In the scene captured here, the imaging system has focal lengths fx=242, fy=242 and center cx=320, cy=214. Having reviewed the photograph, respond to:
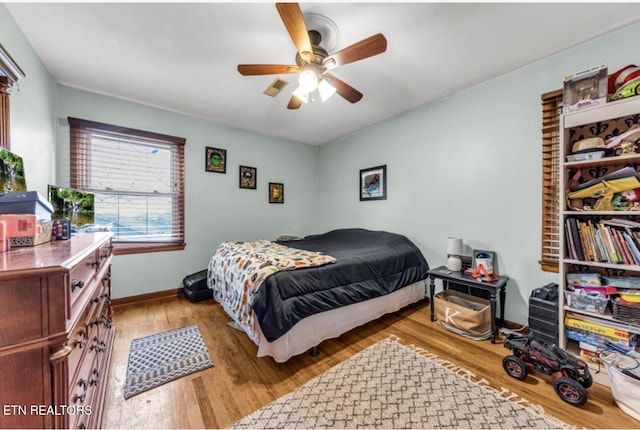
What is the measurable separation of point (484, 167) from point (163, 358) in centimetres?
352

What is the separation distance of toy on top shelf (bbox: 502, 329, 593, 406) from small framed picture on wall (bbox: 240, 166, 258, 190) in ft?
12.2

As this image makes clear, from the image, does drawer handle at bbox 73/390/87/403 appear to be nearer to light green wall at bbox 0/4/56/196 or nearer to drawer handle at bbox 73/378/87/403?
drawer handle at bbox 73/378/87/403

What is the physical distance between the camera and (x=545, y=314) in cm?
195

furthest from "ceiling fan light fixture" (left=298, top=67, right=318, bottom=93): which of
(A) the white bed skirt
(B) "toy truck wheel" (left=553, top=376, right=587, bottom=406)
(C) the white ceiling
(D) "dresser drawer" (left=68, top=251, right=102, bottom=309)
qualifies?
(B) "toy truck wheel" (left=553, top=376, right=587, bottom=406)

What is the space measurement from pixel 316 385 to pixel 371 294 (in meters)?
0.99

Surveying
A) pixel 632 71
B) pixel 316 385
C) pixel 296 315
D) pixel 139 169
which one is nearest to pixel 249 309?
pixel 296 315

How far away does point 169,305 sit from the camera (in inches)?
120

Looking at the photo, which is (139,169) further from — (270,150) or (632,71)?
(632,71)

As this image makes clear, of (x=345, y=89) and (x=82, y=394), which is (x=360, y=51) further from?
(x=82, y=394)

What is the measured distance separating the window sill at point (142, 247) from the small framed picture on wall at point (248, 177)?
1.29 metres

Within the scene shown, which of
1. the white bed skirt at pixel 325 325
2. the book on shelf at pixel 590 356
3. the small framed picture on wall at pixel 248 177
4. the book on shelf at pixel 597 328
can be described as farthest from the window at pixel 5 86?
the book on shelf at pixel 590 356

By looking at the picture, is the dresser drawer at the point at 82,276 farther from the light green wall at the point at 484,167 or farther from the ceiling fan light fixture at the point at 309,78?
the light green wall at the point at 484,167

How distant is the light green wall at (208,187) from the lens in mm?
2898

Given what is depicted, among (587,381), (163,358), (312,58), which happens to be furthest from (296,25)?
(587,381)
